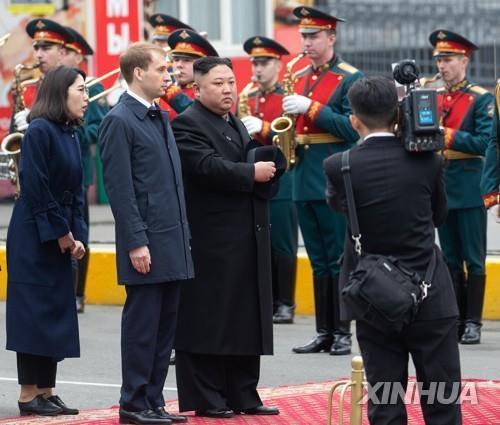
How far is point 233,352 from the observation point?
8.50m

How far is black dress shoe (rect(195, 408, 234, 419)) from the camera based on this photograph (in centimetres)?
849

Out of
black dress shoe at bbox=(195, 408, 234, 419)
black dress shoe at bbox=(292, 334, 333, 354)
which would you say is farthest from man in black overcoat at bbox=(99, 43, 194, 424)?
black dress shoe at bbox=(292, 334, 333, 354)

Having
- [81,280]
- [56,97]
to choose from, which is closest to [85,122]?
[81,280]

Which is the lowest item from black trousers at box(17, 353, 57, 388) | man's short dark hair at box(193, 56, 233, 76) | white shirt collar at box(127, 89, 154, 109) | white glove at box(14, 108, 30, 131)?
black trousers at box(17, 353, 57, 388)

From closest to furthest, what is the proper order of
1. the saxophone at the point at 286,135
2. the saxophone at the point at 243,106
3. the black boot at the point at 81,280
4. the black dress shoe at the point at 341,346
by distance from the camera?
the black dress shoe at the point at 341,346
the saxophone at the point at 286,135
the saxophone at the point at 243,106
the black boot at the point at 81,280

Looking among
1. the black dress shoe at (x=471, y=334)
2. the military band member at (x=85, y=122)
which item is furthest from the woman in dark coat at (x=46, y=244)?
the black dress shoe at (x=471, y=334)

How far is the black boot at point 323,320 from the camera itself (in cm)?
1089

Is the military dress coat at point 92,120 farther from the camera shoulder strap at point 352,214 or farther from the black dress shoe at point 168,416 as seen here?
the camera shoulder strap at point 352,214

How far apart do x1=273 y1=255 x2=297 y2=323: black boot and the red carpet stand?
10.3 ft

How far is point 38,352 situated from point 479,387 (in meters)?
2.39

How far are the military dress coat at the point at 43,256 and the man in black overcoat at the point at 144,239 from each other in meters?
0.42

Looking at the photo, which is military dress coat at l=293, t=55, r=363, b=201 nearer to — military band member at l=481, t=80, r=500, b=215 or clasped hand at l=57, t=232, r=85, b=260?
military band member at l=481, t=80, r=500, b=215

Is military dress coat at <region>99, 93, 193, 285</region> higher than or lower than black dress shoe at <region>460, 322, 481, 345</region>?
higher

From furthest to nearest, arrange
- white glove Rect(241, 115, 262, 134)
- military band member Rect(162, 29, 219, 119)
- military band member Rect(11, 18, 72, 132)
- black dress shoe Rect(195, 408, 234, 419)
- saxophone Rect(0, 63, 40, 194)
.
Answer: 1. military band member Rect(11, 18, 72, 132)
2. white glove Rect(241, 115, 262, 134)
3. saxophone Rect(0, 63, 40, 194)
4. military band member Rect(162, 29, 219, 119)
5. black dress shoe Rect(195, 408, 234, 419)
